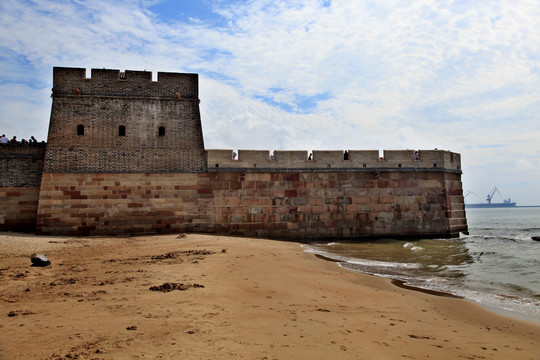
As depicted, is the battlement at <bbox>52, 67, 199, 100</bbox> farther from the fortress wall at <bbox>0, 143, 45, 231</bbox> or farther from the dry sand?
the dry sand

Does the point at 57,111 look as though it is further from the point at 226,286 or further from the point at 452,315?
the point at 452,315

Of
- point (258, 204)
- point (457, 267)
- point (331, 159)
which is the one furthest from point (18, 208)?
point (457, 267)

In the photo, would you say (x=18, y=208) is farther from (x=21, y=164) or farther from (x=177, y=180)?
(x=177, y=180)

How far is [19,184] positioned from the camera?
14.5m

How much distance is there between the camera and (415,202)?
16.4 m

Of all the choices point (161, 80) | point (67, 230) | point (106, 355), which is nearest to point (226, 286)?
point (106, 355)

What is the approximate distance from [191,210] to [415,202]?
889 cm

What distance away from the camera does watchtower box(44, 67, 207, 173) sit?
14.5 meters

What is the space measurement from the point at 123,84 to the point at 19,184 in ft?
16.8

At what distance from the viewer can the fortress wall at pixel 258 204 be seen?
14.2m

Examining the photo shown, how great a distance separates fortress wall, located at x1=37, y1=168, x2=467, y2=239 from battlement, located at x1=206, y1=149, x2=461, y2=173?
29 centimetres

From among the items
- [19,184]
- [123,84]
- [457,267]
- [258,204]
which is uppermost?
[123,84]

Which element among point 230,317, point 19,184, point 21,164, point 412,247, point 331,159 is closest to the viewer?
point 230,317

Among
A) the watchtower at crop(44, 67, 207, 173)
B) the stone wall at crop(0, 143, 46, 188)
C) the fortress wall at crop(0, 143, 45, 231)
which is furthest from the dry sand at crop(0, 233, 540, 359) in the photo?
the stone wall at crop(0, 143, 46, 188)
